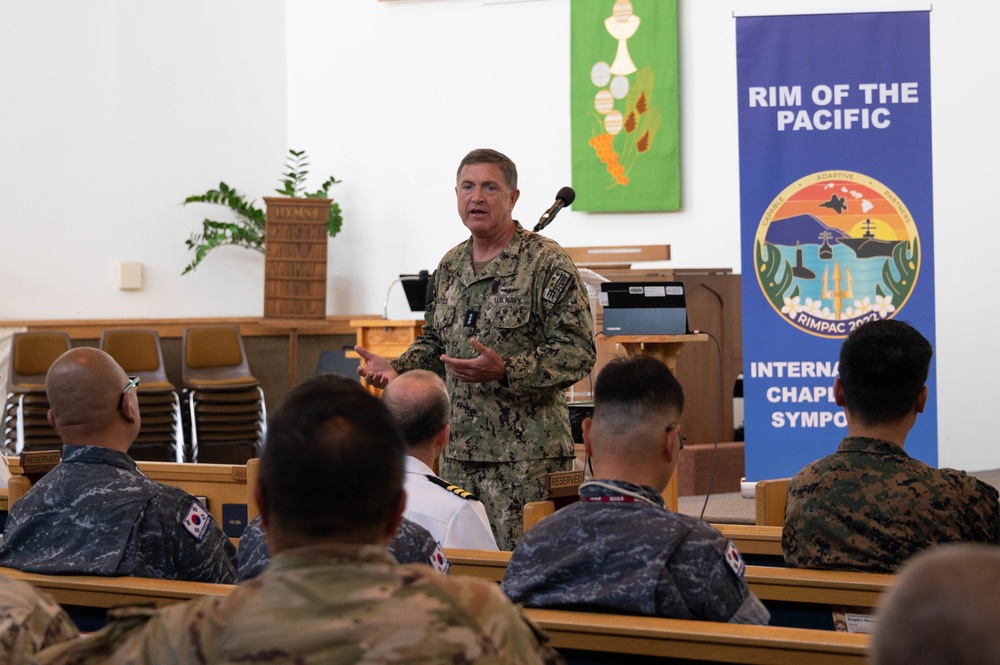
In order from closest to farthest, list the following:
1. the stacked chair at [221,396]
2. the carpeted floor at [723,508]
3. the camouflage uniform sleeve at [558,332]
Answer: the camouflage uniform sleeve at [558,332], the carpeted floor at [723,508], the stacked chair at [221,396]

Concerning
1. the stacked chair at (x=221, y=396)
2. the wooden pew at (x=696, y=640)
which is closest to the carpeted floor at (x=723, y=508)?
the stacked chair at (x=221, y=396)

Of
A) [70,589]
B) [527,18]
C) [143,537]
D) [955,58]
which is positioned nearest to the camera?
[70,589]

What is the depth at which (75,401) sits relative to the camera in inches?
96.7

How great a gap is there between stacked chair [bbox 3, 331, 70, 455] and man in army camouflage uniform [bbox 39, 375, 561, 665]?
6924 mm

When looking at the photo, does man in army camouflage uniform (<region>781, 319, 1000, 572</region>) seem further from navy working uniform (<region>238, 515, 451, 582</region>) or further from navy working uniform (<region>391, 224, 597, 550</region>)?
navy working uniform (<region>391, 224, 597, 550</region>)

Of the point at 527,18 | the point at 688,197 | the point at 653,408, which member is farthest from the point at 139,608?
the point at 527,18

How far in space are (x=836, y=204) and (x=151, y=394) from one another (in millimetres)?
5134

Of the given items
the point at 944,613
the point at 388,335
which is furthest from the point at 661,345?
the point at 944,613

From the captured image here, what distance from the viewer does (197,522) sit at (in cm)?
239

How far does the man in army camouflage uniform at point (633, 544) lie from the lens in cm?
181

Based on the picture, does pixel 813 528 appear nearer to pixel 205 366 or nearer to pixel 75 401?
pixel 75 401

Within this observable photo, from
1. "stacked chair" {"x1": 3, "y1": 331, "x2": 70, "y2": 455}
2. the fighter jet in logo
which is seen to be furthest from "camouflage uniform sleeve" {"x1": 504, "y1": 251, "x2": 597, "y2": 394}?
"stacked chair" {"x1": 3, "y1": 331, "x2": 70, "y2": 455}

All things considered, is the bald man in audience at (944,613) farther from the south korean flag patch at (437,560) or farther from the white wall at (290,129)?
the white wall at (290,129)

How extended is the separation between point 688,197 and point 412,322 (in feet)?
9.94
